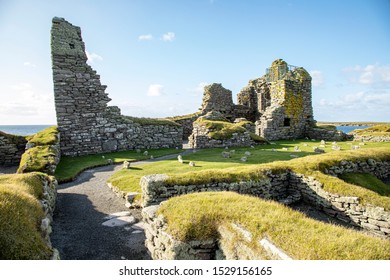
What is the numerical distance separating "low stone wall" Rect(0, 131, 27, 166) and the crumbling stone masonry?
2.58 m

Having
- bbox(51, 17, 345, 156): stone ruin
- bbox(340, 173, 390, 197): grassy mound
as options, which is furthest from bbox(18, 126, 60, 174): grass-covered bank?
bbox(340, 173, 390, 197): grassy mound

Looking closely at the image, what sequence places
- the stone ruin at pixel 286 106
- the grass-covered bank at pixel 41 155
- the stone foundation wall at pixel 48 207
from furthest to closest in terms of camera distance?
the stone ruin at pixel 286 106, the grass-covered bank at pixel 41 155, the stone foundation wall at pixel 48 207

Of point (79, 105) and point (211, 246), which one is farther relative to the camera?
point (79, 105)

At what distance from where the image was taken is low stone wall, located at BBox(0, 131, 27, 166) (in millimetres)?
15555

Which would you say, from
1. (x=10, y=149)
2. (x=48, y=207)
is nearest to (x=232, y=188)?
(x=48, y=207)

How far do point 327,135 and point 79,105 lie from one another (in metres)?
24.7

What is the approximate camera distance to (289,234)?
4371 mm

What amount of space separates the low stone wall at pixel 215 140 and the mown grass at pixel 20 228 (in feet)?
49.5

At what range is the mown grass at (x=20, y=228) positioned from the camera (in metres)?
4.04

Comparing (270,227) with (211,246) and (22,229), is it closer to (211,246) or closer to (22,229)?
(211,246)

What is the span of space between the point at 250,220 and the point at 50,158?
11248 millimetres

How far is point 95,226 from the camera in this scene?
720 centimetres

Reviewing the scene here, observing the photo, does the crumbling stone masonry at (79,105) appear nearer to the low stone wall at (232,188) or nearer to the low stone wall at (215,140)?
the low stone wall at (215,140)

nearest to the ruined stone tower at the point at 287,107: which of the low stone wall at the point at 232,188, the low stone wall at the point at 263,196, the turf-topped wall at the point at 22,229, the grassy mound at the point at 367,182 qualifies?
the low stone wall at the point at 263,196
